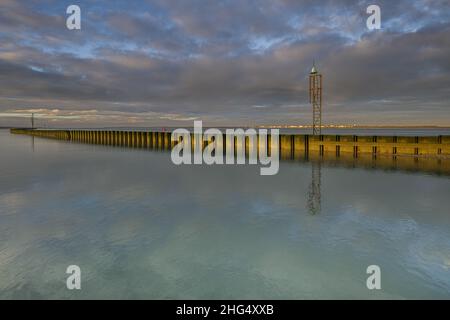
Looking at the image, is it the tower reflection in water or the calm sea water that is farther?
the tower reflection in water

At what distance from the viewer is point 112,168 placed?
76.9ft

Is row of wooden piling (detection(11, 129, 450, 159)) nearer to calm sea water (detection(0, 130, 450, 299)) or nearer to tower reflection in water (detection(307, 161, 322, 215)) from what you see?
tower reflection in water (detection(307, 161, 322, 215))

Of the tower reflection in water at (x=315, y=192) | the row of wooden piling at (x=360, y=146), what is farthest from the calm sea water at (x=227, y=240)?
the row of wooden piling at (x=360, y=146)

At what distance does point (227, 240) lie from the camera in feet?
26.7

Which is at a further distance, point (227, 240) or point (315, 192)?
point (315, 192)

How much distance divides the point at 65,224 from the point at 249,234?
19.4 ft

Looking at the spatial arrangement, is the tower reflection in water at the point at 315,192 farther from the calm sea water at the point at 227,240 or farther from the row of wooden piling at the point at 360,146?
the row of wooden piling at the point at 360,146

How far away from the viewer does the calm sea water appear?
18.9 ft

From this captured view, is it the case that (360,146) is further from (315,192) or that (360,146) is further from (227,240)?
(227,240)

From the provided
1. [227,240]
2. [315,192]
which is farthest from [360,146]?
[227,240]

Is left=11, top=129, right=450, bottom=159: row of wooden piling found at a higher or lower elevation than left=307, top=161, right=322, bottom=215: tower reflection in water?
higher

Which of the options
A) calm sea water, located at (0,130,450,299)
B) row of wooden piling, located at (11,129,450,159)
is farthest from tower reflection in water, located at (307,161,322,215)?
row of wooden piling, located at (11,129,450,159)

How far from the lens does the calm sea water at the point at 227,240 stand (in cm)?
577
